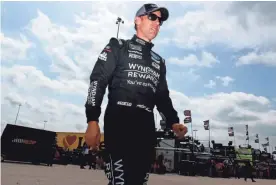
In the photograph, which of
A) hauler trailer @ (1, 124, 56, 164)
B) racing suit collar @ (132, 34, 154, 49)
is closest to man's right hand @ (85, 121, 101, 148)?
racing suit collar @ (132, 34, 154, 49)

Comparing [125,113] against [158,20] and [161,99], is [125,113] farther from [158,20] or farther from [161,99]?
[158,20]

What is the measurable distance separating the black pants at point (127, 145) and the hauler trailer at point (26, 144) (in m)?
13.2

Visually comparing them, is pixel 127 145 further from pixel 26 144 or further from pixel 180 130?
pixel 26 144

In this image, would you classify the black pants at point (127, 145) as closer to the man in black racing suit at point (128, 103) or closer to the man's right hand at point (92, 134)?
A: the man in black racing suit at point (128, 103)

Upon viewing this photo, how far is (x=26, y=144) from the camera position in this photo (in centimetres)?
1405

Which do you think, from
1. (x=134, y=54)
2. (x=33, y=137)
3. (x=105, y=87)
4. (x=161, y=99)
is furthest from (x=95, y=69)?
(x=33, y=137)

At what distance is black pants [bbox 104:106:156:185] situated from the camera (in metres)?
2.15

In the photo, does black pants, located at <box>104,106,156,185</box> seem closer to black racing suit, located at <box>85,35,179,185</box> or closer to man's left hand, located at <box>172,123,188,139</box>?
black racing suit, located at <box>85,35,179,185</box>

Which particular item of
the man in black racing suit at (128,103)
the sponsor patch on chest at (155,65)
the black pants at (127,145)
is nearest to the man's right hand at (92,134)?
the man in black racing suit at (128,103)

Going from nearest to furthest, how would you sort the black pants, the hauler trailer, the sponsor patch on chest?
1. the black pants
2. the sponsor patch on chest
3. the hauler trailer

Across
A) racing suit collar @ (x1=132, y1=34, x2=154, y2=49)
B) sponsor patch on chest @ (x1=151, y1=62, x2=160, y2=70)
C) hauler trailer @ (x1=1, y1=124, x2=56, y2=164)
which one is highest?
racing suit collar @ (x1=132, y1=34, x2=154, y2=49)

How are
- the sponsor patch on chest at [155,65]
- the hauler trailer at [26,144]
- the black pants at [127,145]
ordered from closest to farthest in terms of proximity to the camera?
the black pants at [127,145] → the sponsor patch on chest at [155,65] → the hauler trailer at [26,144]

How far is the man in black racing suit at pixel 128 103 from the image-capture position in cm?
218

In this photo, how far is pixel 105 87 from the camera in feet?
7.79
